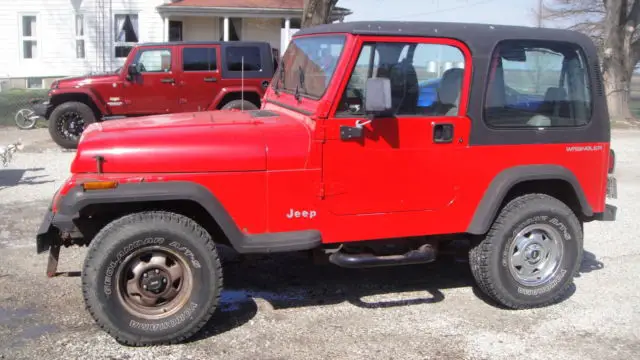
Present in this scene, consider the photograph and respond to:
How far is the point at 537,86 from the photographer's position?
194 inches

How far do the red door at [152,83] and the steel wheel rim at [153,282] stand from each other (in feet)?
30.2

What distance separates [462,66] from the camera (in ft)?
15.5

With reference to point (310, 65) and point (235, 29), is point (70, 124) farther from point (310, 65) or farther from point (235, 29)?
point (235, 29)

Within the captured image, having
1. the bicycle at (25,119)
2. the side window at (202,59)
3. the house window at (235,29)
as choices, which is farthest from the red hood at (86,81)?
the house window at (235,29)

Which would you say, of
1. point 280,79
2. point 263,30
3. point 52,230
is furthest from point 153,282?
point 263,30

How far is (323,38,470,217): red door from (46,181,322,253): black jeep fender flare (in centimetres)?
34

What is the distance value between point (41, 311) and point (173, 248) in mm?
1339

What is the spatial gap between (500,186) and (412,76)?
998 mm

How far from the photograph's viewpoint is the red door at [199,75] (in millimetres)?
12977

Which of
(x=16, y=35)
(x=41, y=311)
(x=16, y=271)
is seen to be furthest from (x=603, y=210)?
(x=16, y=35)

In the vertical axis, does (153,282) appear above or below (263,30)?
below

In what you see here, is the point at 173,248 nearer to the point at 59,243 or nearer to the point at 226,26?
the point at 59,243

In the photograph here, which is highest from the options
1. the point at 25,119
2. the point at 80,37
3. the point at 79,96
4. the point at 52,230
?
the point at 80,37

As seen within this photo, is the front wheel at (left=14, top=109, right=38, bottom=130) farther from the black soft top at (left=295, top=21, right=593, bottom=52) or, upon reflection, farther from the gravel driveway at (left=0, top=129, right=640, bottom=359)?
the black soft top at (left=295, top=21, right=593, bottom=52)
